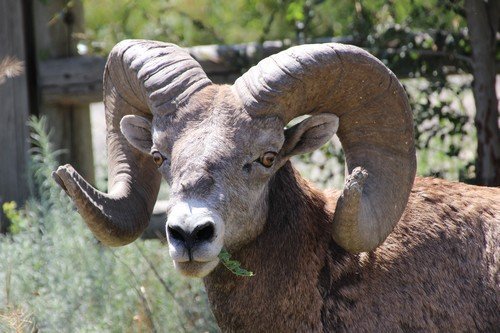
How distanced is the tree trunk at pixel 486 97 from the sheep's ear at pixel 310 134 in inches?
125

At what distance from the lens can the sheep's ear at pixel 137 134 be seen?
6992 millimetres

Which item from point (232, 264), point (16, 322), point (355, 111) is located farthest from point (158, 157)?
point (16, 322)

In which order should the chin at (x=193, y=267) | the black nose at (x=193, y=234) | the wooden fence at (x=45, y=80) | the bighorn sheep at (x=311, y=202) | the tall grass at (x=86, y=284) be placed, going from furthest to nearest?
the wooden fence at (x=45, y=80), the tall grass at (x=86, y=284), the bighorn sheep at (x=311, y=202), the chin at (x=193, y=267), the black nose at (x=193, y=234)

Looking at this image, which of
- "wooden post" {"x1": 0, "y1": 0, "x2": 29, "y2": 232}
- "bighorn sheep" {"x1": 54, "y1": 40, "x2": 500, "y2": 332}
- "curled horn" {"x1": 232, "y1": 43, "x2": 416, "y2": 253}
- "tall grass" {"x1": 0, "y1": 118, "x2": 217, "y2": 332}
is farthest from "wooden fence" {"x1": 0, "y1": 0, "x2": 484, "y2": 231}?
"curled horn" {"x1": 232, "y1": 43, "x2": 416, "y2": 253}

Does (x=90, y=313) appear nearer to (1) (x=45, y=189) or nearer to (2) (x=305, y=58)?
(1) (x=45, y=189)

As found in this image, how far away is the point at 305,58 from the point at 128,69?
50.7 inches

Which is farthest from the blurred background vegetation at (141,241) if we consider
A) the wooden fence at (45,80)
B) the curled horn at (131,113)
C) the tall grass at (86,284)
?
the curled horn at (131,113)

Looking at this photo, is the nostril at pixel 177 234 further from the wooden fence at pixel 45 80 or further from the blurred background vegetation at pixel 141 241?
the wooden fence at pixel 45 80

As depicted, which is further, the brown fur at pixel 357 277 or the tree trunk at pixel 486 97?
the tree trunk at pixel 486 97

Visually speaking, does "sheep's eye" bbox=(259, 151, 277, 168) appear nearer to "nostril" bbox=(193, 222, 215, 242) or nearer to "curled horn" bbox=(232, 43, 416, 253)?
"curled horn" bbox=(232, 43, 416, 253)

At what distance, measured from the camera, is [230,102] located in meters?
6.38

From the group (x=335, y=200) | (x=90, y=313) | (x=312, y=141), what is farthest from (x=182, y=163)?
(x=90, y=313)

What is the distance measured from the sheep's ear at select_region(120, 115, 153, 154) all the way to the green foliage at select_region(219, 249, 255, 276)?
107 centimetres

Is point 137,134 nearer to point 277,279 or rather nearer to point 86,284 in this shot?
point 277,279
